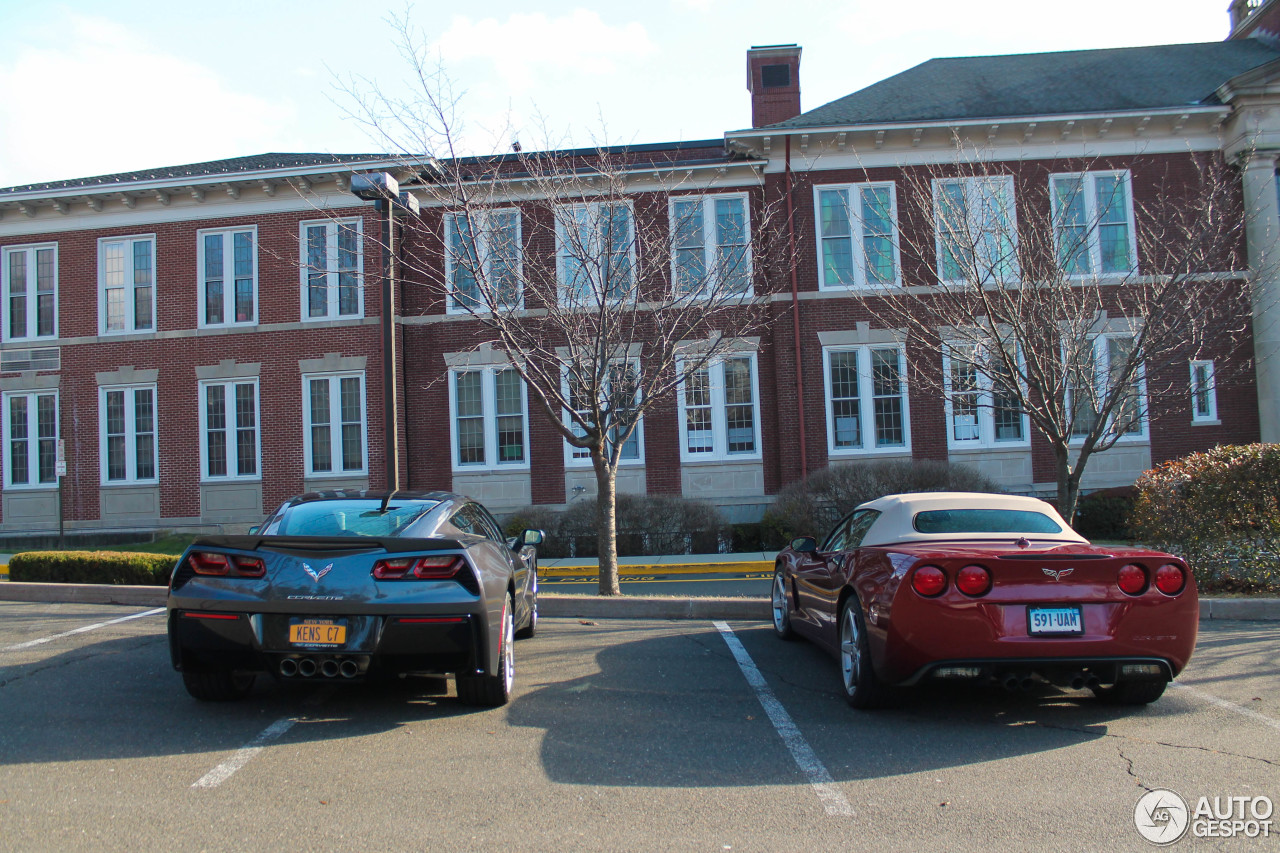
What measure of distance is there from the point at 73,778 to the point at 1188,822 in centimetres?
520

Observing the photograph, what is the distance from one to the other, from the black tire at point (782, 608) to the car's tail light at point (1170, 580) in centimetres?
316

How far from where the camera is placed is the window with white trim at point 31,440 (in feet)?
71.2

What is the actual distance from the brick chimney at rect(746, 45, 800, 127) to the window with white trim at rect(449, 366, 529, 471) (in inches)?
345

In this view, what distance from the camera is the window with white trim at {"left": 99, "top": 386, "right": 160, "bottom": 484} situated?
69.9 ft

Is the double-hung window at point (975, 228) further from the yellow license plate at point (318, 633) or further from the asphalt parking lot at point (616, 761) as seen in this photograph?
the yellow license plate at point (318, 633)

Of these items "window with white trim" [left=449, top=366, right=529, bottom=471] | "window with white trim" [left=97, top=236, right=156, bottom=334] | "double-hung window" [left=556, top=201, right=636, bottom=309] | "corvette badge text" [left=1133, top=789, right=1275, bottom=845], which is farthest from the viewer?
"window with white trim" [left=97, top=236, right=156, bottom=334]

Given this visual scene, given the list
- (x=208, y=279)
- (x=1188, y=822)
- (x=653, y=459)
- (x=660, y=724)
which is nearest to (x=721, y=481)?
(x=653, y=459)

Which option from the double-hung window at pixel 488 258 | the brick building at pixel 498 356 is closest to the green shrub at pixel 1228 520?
the double-hung window at pixel 488 258

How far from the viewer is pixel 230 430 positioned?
20922 mm

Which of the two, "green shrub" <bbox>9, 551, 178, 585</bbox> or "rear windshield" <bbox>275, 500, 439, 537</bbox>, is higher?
"rear windshield" <bbox>275, 500, 439, 537</bbox>

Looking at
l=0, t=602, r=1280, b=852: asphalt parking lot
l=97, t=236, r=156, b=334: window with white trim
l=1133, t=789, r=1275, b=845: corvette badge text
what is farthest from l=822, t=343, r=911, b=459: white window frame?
l=97, t=236, r=156, b=334: window with white trim

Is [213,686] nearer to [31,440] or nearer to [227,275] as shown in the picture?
[227,275]

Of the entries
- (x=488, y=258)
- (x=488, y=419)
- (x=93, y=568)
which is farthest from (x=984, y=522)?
(x=488, y=419)

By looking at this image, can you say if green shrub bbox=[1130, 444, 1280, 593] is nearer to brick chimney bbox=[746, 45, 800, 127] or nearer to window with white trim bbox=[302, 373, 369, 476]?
brick chimney bbox=[746, 45, 800, 127]
